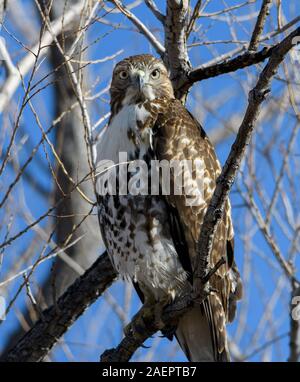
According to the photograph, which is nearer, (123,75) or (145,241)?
(145,241)

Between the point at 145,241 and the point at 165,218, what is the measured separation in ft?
0.56

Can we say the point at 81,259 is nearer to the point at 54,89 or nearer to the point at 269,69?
the point at 54,89

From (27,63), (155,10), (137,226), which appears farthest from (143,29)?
(137,226)

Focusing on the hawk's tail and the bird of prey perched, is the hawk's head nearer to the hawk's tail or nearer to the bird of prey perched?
the bird of prey perched

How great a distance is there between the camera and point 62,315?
16.7 ft

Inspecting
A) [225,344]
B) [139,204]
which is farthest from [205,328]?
[139,204]

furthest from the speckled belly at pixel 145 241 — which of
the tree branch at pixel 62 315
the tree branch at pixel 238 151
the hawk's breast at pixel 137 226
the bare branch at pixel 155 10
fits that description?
the bare branch at pixel 155 10

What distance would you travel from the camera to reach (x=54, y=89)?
26.2 ft

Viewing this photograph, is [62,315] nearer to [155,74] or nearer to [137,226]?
[137,226]

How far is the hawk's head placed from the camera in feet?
16.1

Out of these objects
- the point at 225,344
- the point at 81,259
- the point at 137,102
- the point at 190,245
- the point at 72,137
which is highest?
the point at 72,137

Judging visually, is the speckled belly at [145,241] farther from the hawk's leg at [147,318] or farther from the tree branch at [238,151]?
the tree branch at [238,151]

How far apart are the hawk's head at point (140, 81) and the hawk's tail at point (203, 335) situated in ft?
4.23
